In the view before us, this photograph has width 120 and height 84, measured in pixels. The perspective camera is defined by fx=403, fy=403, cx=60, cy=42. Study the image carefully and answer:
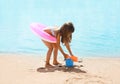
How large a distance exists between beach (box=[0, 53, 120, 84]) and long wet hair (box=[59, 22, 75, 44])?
484 mm

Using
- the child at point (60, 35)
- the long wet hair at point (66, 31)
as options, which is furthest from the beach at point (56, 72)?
the long wet hair at point (66, 31)

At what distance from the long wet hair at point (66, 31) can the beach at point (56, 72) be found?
0.48 meters

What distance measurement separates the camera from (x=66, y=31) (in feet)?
21.1

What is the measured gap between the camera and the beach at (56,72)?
5.50 metres

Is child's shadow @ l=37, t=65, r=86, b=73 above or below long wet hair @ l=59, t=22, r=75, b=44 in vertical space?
below

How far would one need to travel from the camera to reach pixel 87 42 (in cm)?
1022

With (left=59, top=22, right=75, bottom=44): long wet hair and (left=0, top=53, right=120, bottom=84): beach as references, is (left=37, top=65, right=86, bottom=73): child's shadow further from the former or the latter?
(left=59, top=22, right=75, bottom=44): long wet hair

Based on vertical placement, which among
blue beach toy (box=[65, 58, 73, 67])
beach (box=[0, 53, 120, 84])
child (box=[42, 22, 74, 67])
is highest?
child (box=[42, 22, 74, 67])

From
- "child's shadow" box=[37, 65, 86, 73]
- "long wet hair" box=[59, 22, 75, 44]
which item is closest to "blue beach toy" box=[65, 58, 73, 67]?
"child's shadow" box=[37, 65, 86, 73]

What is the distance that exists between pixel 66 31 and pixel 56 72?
0.76m

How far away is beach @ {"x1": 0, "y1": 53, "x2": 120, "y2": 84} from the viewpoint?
18.0ft

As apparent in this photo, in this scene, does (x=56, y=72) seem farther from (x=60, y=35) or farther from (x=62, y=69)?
(x=60, y=35)

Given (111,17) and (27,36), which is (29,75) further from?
(111,17)

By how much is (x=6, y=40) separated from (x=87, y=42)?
2.06m
